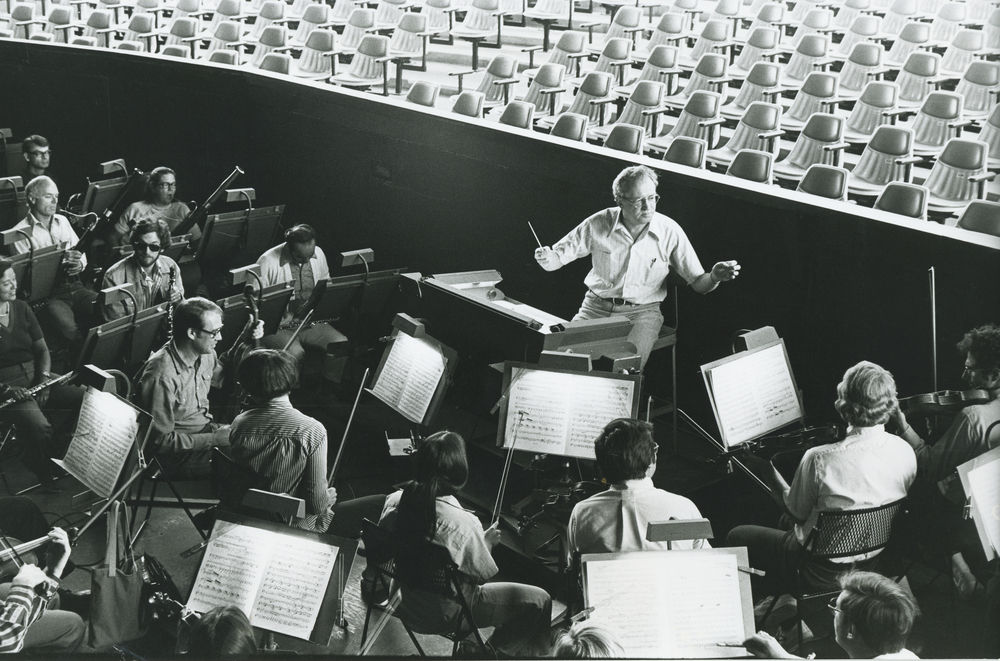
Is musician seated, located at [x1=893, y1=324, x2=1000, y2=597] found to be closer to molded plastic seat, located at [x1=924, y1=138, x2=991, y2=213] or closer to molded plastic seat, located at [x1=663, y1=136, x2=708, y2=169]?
molded plastic seat, located at [x1=924, y1=138, x2=991, y2=213]

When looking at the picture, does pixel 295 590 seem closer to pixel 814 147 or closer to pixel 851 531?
pixel 851 531

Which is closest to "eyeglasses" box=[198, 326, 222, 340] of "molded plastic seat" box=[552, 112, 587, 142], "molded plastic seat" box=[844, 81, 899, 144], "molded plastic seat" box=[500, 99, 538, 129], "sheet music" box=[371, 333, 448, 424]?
"sheet music" box=[371, 333, 448, 424]

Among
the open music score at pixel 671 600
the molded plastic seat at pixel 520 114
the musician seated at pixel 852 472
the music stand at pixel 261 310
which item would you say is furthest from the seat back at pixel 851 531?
the molded plastic seat at pixel 520 114

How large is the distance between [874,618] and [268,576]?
1.76 metres

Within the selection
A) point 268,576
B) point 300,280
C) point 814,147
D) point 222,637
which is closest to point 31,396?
point 300,280

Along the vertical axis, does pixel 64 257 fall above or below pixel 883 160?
below

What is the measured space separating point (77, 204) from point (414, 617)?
6516 millimetres

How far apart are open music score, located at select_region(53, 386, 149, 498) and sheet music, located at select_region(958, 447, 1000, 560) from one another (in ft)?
8.99

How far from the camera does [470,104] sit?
8398 millimetres

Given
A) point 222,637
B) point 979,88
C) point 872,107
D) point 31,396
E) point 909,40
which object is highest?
point 909,40

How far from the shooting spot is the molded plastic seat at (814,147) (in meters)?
7.48

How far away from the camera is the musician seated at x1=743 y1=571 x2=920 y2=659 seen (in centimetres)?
285

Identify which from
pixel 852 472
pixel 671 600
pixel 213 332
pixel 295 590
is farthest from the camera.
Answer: pixel 213 332

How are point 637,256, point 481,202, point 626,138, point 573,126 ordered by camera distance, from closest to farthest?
1. point 637,256
2. point 481,202
3. point 626,138
4. point 573,126
